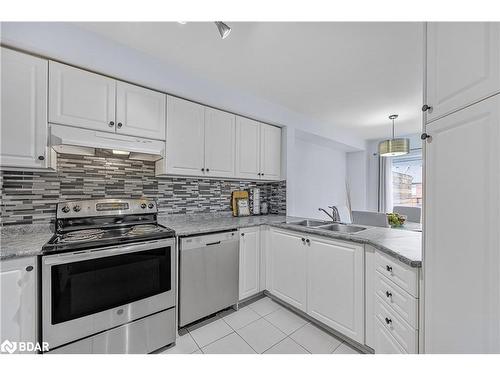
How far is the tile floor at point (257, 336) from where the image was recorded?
1.57m

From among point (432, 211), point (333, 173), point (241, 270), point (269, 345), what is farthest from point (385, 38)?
point (333, 173)

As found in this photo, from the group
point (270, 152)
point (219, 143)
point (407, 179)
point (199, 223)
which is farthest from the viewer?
point (407, 179)

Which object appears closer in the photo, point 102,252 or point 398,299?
point 398,299

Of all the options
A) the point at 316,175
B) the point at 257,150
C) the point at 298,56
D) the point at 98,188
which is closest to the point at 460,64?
the point at 298,56

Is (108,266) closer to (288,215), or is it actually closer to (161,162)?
(161,162)

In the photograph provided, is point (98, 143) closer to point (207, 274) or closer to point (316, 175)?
point (207, 274)

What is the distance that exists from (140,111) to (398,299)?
7.55ft

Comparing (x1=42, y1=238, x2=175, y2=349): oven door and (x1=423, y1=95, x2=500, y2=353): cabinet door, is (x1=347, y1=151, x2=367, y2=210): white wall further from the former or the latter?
(x1=42, y1=238, x2=175, y2=349): oven door

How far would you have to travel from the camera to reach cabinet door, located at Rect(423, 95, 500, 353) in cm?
68

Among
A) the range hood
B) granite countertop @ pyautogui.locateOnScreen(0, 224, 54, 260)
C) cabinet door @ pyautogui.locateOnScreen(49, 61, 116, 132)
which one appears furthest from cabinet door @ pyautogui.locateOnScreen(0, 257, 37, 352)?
cabinet door @ pyautogui.locateOnScreen(49, 61, 116, 132)

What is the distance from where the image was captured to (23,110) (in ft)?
4.54

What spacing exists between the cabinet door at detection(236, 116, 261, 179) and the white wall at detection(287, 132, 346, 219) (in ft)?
3.34

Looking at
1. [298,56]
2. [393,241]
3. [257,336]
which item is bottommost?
[257,336]

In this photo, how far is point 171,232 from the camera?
64.0 inches
